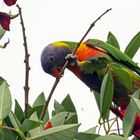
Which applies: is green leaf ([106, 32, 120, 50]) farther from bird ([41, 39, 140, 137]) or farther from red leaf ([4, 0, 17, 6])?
red leaf ([4, 0, 17, 6])

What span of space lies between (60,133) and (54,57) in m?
1.00

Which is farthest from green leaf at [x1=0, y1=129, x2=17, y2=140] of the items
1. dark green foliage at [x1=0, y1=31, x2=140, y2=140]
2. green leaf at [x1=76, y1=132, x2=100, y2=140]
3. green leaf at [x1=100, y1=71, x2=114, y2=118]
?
green leaf at [x1=100, y1=71, x2=114, y2=118]

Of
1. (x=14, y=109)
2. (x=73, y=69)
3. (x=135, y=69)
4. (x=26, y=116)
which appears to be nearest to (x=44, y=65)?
(x=73, y=69)

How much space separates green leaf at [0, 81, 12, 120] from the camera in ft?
2.31

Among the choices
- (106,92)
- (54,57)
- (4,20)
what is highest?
(4,20)

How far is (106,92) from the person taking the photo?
2.82 ft

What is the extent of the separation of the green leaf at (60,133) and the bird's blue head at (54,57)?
2.92 ft

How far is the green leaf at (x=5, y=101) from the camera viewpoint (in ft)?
2.31

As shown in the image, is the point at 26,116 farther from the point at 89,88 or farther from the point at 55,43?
the point at 55,43

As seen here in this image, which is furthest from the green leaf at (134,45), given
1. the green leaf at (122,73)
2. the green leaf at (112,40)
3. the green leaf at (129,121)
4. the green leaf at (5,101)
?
the green leaf at (5,101)

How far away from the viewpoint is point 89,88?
5.42ft

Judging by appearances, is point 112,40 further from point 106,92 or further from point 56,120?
point 56,120

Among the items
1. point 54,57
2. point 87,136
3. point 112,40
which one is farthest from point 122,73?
point 54,57

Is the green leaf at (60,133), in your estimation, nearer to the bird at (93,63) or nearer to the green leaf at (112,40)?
the green leaf at (112,40)
